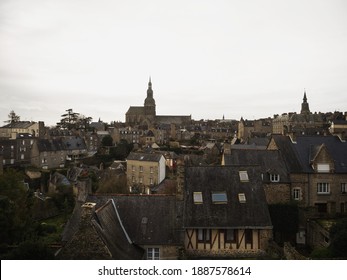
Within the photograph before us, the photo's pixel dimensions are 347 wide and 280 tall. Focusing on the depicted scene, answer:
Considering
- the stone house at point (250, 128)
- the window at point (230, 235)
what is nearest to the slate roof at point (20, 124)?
the stone house at point (250, 128)

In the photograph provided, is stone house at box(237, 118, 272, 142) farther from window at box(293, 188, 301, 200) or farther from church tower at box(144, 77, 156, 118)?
window at box(293, 188, 301, 200)

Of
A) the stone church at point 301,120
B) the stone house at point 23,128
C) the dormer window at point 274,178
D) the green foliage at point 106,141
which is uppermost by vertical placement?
the stone church at point 301,120

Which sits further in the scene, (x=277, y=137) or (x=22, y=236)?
(x=277, y=137)

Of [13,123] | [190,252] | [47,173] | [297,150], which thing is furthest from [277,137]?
[13,123]

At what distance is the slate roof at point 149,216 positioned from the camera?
52.7ft

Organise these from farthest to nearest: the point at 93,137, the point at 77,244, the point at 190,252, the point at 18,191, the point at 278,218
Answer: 1. the point at 93,137
2. the point at 18,191
3. the point at 278,218
4. the point at 190,252
5. the point at 77,244

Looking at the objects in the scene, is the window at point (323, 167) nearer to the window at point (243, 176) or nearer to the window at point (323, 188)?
the window at point (323, 188)

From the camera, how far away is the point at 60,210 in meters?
35.4

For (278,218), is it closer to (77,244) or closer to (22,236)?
(77,244)

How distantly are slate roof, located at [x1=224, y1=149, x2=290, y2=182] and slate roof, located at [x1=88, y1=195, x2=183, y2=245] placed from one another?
8.12 metres

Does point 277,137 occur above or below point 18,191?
above

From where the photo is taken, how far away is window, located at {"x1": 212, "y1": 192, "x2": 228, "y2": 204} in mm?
17828
